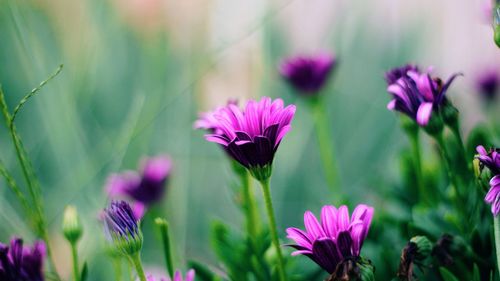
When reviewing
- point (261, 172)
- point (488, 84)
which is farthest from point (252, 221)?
point (488, 84)

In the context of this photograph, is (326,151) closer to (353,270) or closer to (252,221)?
(252,221)

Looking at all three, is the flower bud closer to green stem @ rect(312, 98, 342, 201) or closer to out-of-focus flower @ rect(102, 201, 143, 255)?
out-of-focus flower @ rect(102, 201, 143, 255)

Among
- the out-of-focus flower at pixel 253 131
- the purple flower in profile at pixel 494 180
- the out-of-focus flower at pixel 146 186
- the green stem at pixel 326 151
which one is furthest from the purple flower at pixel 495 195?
the out-of-focus flower at pixel 146 186

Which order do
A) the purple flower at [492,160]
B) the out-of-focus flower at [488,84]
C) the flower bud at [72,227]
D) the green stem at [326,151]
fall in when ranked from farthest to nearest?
the out-of-focus flower at [488,84] < the green stem at [326,151] < the flower bud at [72,227] < the purple flower at [492,160]

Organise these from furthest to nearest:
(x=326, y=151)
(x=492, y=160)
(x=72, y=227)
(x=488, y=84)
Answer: (x=488, y=84) < (x=326, y=151) < (x=72, y=227) < (x=492, y=160)

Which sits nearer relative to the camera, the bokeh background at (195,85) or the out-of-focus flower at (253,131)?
the out-of-focus flower at (253,131)

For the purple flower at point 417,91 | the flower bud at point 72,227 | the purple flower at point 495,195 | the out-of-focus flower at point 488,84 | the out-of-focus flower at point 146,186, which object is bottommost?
the out-of-focus flower at point 146,186

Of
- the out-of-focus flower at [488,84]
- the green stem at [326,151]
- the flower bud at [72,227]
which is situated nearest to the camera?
the flower bud at [72,227]

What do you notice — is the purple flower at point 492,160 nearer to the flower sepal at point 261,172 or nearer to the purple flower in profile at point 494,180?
the purple flower in profile at point 494,180
